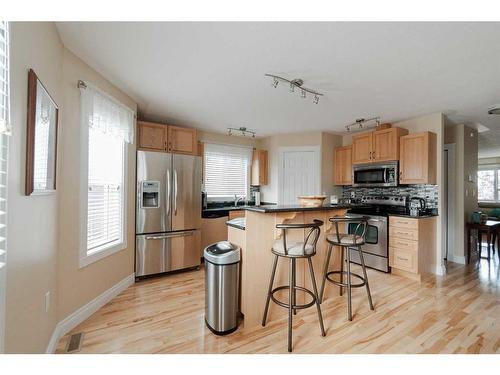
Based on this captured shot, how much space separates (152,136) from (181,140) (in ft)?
1.42

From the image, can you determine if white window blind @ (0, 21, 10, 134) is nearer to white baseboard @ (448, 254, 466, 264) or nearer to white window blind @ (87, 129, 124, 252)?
white window blind @ (87, 129, 124, 252)

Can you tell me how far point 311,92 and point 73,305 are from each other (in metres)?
3.17

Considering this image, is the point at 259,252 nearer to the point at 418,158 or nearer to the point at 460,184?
the point at 418,158

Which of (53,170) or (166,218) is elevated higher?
(53,170)

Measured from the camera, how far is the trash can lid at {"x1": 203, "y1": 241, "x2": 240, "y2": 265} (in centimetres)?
192

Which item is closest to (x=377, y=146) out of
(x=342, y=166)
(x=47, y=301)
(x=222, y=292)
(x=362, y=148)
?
(x=362, y=148)

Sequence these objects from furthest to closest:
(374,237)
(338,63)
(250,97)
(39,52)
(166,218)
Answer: (374,237)
(166,218)
(250,97)
(338,63)
(39,52)

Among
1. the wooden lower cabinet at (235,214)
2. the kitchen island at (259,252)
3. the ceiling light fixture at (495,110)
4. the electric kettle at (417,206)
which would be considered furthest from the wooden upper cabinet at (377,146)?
the wooden lower cabinet at (235,214)

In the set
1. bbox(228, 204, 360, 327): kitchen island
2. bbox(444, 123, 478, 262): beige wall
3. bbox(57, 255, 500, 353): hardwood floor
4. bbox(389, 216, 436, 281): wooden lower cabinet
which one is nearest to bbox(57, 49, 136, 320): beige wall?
bbox(57, 255, 500, 353): hardwood floor

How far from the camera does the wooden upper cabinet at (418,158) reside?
3.26 metres
